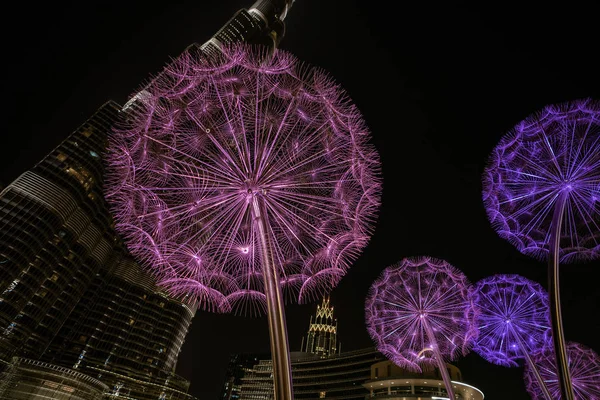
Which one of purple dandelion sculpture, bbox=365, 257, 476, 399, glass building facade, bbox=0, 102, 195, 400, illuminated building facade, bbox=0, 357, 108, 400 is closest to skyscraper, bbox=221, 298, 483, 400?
purple dandelion sculpture, bbox=365, 257, 476, 399

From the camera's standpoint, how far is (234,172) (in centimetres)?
1242

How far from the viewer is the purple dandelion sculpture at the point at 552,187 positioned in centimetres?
1489

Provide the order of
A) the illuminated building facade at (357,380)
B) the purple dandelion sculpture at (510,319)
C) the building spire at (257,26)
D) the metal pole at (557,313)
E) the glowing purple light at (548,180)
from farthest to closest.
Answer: the building spire at (257,26)
the illuminated building facade at (357,380)
the purple dandelion sculpture at (510,319)
the glowing purple light at (548,180)
the metal pole at (557,313)

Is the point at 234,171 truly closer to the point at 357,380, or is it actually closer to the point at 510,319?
the point at 510,319

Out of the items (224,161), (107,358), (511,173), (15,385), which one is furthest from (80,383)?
(511,173)

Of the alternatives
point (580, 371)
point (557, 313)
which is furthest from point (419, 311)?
point (580, 371)

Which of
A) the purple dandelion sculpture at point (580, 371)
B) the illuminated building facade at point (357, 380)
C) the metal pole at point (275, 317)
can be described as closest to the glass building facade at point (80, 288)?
the illuminated building facade at point (357, 380)

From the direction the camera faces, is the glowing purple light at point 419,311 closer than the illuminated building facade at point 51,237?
Yes

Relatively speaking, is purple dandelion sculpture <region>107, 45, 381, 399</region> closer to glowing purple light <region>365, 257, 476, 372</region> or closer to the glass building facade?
glowing purple light <region>365, 257, 476, 372</region>

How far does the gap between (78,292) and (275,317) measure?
114 meters

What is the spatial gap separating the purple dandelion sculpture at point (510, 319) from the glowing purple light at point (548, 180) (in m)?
7.88

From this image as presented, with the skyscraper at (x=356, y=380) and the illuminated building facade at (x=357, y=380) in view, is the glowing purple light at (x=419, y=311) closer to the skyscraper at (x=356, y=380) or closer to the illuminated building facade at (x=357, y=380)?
the skyscraper at (x=356, y=380)

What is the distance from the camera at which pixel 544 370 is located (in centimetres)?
2855

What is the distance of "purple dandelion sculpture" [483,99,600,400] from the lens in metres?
14.9
